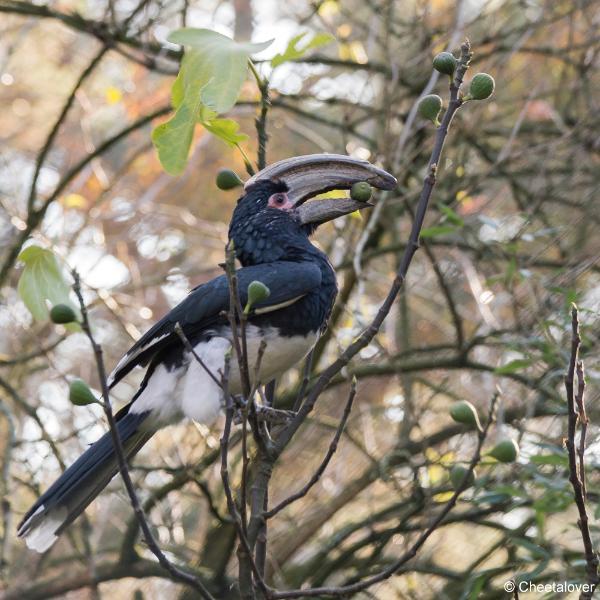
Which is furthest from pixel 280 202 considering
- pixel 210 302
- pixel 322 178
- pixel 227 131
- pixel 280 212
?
pixel 227 131

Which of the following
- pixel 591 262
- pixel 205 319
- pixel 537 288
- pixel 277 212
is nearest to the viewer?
pixel 205 319

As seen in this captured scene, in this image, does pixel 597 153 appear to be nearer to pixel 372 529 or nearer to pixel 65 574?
pixel 372 529

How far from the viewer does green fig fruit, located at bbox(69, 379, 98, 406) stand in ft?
5.24

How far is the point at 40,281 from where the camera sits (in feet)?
5.92

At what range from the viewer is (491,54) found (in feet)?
12.5

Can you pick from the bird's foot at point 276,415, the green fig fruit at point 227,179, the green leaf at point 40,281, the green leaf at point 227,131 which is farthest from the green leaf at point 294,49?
the bird's foot at point 276,415

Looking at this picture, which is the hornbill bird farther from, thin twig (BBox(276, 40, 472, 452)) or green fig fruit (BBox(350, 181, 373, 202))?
thin twig (BBox(276, 40, 472, 452))

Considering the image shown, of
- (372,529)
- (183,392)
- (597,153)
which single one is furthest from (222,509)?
(597,153)

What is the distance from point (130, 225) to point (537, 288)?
7.10 feet

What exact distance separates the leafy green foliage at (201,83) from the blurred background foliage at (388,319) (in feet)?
3.32

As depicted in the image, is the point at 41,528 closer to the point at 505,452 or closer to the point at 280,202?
the point at 280,202

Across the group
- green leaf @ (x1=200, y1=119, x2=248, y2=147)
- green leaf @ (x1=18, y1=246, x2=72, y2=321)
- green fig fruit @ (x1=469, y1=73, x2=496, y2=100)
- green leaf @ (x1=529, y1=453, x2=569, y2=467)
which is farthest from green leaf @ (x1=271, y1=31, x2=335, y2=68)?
green leaf @ (x1=529, y1=453, x2=569, y2=467)

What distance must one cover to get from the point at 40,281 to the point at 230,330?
2.71 feet

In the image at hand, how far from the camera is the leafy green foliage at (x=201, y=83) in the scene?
1646 millimetres
